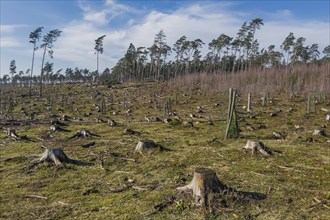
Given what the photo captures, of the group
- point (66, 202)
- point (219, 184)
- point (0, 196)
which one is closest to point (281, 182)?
point (219, 184)

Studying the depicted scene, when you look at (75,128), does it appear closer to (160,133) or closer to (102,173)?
(160,133)

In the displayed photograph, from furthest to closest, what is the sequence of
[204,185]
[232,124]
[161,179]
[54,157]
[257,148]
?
[232,124] → [257,148] → [54,157] → [161,179] → [204,185]

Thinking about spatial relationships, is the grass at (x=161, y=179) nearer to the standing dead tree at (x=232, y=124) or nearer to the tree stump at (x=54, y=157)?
the tree stump at (x=54, y=157)

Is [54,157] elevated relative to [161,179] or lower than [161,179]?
elevated

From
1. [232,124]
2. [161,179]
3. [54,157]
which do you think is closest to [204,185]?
[161,179]

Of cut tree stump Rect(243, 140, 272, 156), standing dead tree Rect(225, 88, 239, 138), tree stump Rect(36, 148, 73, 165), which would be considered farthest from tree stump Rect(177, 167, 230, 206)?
standing dead tree Rect(225, 88, 239, 138)

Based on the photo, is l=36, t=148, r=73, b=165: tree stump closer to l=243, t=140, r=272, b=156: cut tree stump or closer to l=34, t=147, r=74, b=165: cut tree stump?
l=34, t=147, r=74, b=165: cut tree stump

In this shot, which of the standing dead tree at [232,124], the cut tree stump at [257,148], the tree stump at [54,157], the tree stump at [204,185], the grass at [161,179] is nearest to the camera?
the grass at [161,179]

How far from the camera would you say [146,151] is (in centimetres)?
894

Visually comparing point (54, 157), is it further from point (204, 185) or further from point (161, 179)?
point (204, 185)

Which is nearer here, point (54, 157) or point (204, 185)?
point (204, 185)

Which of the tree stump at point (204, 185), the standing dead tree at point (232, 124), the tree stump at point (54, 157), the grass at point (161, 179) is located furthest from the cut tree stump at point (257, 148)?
the tree stump at point (54, 157)

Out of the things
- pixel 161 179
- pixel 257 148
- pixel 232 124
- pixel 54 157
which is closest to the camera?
pixel 161 179

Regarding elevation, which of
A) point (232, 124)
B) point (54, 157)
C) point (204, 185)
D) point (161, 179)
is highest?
point (232, 124)
